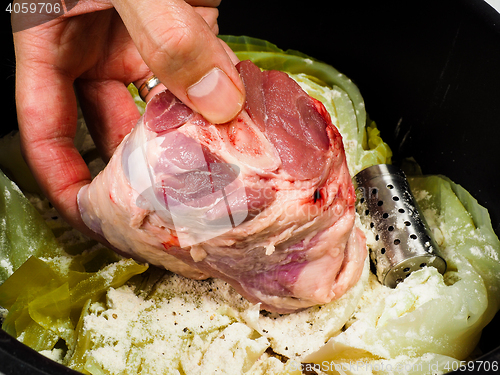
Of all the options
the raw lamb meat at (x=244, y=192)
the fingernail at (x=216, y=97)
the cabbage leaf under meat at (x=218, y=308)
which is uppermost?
the fingernail at (x=216, y=97)

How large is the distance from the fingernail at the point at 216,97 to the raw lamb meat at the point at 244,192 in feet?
0.15

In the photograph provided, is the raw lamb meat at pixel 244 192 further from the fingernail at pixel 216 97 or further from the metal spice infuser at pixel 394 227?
the metal spice infuser at pixel 394 227

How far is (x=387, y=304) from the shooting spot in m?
1.54

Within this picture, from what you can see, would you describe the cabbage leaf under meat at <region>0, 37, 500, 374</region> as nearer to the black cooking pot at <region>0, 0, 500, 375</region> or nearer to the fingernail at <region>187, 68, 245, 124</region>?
the black cooking pot at <region>0, 0, 500, 375</region>

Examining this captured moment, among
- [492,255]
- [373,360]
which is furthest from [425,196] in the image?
[373,360]

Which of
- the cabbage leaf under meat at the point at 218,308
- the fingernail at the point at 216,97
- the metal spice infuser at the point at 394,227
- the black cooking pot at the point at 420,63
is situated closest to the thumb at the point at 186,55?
the fingernail at the point at 216,97

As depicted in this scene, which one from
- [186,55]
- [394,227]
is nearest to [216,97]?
[186,55]

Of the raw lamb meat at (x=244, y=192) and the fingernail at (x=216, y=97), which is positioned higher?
the fingernail at (x=216, y=97)

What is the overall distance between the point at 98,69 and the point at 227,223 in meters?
1.12

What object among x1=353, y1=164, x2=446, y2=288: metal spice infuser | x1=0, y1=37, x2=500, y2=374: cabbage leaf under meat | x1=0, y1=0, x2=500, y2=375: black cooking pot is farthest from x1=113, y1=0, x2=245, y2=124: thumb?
x1=0, y1=0, x2=500, y2=375: black cooking pot

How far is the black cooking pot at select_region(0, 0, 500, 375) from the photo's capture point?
1.77 m

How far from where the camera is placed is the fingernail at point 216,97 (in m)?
1.15

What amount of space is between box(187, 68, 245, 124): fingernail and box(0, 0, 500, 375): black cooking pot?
1153mm

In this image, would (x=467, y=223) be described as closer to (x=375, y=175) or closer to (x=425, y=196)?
(x=425, y=196)
